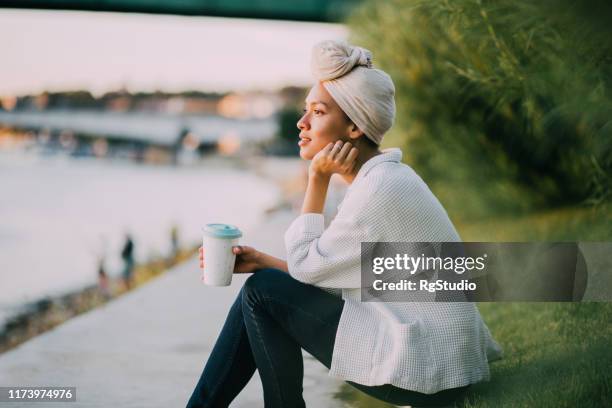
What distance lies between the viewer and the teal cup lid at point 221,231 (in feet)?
7.00

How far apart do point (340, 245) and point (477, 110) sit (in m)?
5.65

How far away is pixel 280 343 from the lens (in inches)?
85.1

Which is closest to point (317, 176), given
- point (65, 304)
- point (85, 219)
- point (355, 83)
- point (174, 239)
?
point (355, 83)

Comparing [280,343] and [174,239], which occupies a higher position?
[280,343]

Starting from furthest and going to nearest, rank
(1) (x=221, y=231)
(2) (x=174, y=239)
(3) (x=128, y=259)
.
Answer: (2) (x=174, y=239), (3) (x=128, y=259), (1) (x=221, y=231)

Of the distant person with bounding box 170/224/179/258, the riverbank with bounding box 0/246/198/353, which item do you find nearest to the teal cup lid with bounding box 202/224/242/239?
the riverbank with bounding box 0/246/198/353

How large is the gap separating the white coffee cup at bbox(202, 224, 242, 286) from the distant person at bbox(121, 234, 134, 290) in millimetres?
6168

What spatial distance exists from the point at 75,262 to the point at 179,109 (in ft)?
126

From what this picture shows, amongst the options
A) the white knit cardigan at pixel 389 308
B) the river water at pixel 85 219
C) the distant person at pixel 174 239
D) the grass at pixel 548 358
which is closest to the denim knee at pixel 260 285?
the white knit cardigan at pixel 389 308

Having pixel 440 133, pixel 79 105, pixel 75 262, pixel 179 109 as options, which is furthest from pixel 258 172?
pixel 440 133

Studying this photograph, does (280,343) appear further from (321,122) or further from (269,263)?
(321,122)

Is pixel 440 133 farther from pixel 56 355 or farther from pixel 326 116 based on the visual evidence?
pixel 326 116

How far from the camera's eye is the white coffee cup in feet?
7.03

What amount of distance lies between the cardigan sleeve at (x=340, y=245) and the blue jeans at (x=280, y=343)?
7 centimetres
